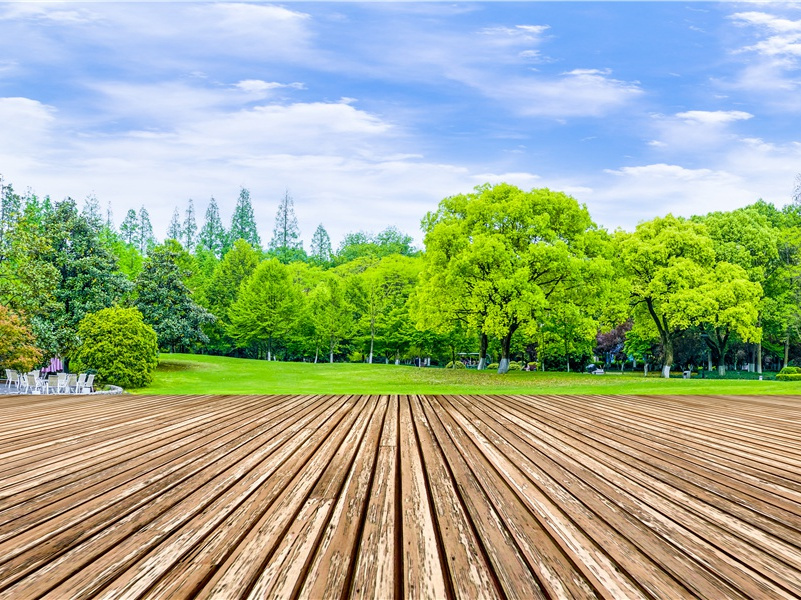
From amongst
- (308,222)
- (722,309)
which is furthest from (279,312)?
(308,222)

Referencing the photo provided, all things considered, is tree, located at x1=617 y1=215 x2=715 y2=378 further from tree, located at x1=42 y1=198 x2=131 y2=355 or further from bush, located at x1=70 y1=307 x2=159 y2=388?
tree, located at x1=42 y1=198 x2=131 y2=355

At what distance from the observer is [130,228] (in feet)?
206

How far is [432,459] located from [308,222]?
74103 mm

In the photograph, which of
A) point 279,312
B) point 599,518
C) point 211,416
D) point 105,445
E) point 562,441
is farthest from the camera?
point 279,312

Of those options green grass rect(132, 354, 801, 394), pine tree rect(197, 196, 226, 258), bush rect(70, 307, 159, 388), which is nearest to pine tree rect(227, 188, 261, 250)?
pine tree rect(197, 196, 226, 258)

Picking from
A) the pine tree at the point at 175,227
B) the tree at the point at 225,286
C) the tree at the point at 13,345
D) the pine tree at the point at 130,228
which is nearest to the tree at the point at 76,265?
the tree at the point at 13,345

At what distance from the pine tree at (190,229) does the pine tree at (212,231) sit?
96 cm

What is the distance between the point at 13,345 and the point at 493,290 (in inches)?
655

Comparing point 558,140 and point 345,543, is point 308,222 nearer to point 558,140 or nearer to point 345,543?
point 558,140

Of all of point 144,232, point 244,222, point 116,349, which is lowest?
point 116,349

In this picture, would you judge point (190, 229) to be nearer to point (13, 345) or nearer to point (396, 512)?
point (13, 345)

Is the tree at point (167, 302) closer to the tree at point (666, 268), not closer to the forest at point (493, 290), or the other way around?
the forest at point (493, 290)

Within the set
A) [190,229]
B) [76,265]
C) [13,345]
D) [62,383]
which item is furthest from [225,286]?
[190,229]

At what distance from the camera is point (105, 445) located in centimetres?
444
